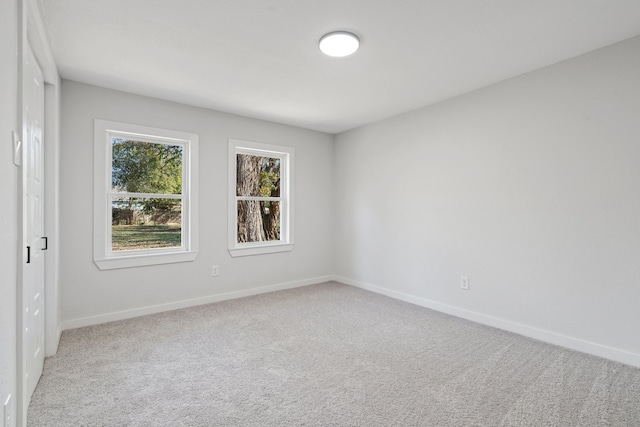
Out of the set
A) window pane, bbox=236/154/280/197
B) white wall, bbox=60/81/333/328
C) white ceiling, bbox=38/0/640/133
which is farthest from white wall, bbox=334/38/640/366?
window pane, bbox=236/154/280/197

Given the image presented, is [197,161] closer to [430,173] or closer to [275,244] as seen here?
[275,244]

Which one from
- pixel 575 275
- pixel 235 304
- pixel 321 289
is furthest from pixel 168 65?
pixel 575 275

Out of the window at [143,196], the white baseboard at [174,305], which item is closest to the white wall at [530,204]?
the white baseboard at [174,305]

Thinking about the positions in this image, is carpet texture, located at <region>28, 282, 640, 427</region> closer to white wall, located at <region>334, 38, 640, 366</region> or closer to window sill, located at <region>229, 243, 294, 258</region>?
white wall, located at <region>334, 38, 640, 366</region>

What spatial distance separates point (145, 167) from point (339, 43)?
2540 millimetres

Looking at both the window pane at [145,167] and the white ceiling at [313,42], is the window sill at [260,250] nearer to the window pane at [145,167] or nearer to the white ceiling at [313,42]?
the window pane at [145,167]

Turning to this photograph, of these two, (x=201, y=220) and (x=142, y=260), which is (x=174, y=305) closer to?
(x=142, y=260)

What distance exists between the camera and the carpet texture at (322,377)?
1814 mm

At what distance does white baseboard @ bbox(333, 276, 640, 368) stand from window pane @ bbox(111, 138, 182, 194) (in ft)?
10.0

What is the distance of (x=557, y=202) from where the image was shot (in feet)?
9.09

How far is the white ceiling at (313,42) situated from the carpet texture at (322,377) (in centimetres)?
238

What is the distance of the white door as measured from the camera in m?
1.85

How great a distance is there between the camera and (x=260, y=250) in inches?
174

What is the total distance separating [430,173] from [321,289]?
7.09 ft
